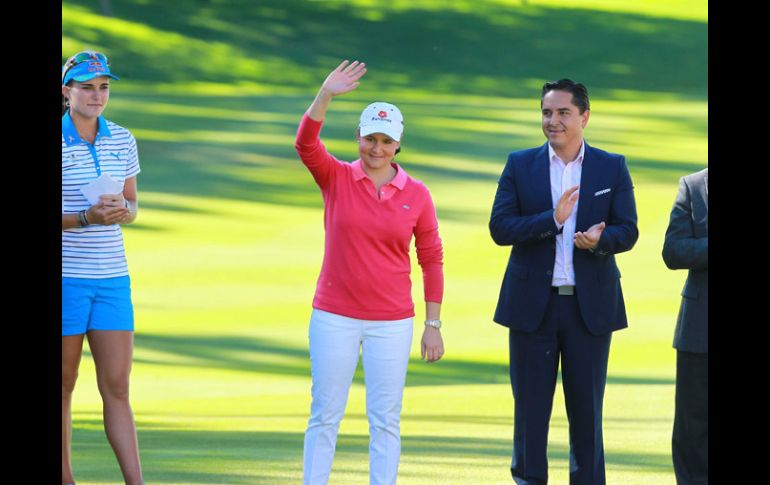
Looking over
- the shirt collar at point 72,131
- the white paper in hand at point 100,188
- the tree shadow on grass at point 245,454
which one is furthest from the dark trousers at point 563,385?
the shirt collar at point 72,131

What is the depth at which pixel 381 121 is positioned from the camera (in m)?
6.01

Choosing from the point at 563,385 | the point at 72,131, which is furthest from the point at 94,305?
the point at 563,385

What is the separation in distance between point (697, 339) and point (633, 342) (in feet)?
33.9

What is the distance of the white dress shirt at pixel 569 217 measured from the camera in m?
6.31

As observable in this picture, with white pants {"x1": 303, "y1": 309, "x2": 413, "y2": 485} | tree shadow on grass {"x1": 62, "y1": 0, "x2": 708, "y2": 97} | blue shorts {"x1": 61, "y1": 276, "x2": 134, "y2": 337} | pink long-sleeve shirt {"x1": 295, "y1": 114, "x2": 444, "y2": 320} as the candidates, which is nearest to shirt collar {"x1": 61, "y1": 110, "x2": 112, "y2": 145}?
blue shorts {"x1": 61, "y1": 276, "x2": 134, "y2": 337}

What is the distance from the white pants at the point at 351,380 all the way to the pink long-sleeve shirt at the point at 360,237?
60mm

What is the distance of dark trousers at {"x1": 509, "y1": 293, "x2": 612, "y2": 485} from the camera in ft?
20.7

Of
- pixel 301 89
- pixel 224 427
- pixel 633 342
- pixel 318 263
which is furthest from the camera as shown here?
pixel 301 89

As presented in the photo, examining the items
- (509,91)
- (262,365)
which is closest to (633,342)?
(262,365)

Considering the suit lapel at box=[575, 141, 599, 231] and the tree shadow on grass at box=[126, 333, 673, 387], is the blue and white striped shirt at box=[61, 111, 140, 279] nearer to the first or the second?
the suit lapel at box=[575, 141, 599, 231]

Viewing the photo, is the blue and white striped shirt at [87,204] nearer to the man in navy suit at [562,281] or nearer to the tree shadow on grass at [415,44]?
the man in navy suit at [562,281]

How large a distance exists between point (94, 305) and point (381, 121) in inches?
53.5

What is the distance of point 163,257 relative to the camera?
2098 cm

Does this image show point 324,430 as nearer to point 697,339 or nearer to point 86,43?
point 697,339
